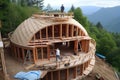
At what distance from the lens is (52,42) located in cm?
2392

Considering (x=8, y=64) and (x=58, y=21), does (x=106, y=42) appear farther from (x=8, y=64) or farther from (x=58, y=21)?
(x=8, y=64)

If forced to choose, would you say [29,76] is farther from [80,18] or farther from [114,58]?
[80,18]

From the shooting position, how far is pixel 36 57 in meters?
23.5

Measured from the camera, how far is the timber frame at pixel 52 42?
23391mm

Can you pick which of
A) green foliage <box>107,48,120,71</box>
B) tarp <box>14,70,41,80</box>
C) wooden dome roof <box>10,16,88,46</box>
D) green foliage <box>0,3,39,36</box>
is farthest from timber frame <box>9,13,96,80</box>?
green foliage <box>107,48,120,71</box>

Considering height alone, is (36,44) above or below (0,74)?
above

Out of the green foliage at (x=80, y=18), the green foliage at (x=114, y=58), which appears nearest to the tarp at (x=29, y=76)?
the green foliage at (x=114, y=58)

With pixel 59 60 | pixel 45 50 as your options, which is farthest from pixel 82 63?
pixel 45 50

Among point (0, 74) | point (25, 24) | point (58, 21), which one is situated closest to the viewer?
point (0, 74)

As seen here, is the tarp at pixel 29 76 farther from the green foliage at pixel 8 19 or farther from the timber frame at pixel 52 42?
the green foliage at pixel 8 19

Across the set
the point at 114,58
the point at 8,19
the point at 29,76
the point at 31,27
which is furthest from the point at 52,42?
the point at 114,58

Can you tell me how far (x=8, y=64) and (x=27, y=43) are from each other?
11.5 feet

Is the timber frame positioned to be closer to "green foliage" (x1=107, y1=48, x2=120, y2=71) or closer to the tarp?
the tarp

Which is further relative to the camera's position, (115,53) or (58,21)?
(115,53)
